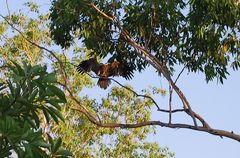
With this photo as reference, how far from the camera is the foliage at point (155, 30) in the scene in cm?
966

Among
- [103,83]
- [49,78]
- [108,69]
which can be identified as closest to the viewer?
[49,78]

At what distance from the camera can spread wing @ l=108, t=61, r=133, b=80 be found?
34.8 feet

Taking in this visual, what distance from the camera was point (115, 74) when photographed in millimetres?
10711

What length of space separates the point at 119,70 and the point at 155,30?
1.03m

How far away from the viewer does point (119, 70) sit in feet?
35.0

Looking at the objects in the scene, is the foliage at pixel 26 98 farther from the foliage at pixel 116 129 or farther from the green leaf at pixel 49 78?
the foliage at pixel 116 129

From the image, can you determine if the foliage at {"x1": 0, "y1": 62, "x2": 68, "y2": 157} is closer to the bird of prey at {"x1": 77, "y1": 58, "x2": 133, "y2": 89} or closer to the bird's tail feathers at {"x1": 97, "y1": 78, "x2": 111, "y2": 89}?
the bird's tail feathers at {"x1": 97, "y1": 78, "x2": 111, "y2": 89}

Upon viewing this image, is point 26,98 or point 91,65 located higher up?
point 91,65

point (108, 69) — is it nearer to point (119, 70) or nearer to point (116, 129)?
point (119, 70)

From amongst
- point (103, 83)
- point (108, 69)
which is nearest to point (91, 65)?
point (108, 69)

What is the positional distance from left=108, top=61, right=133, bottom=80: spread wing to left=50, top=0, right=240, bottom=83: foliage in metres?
0.16

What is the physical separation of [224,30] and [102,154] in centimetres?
1586

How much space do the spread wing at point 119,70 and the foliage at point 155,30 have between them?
0.16 meters

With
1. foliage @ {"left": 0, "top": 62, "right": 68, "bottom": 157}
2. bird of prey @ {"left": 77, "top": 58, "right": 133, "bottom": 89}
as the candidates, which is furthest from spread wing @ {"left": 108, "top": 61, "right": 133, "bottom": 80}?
foliage @ {"left": 0, "top": 62, "right": 68, "bottom": 157}
